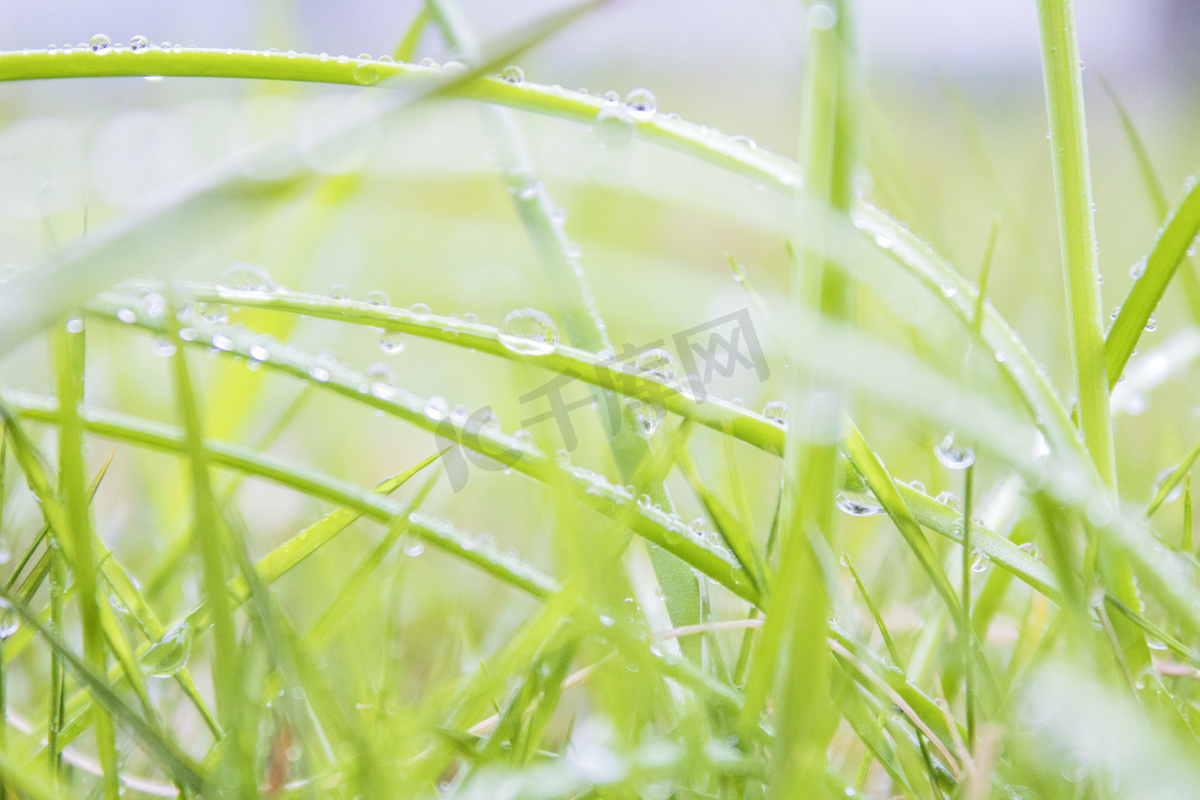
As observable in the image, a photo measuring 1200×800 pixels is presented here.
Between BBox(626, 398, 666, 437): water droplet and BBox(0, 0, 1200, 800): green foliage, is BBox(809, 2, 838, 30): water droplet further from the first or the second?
BBox(626, 398, 666, 437): water droplet

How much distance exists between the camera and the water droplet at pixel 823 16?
175 mm

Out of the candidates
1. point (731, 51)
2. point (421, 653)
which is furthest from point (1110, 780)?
point (731, 51)

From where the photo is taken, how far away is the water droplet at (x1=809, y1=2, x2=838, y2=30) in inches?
6.9

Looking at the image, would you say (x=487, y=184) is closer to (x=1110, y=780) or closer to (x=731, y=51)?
(x=731, y=51)

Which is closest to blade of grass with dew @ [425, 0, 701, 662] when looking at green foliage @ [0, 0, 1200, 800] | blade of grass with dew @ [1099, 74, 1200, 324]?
green foliage @ [0, 0, 1200, 800]

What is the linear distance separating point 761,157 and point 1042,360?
0.58 metres

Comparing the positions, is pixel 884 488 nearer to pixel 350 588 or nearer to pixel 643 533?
pixel 643 533

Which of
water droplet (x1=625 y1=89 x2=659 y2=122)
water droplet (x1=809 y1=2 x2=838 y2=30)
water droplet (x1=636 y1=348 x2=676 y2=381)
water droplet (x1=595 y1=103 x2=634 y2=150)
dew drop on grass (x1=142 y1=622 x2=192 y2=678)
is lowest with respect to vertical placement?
dew drop on grass (x1=142 y1=622 x2=192 y2=678)

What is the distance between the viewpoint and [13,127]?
47.5 inches

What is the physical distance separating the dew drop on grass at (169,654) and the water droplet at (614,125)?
24cm

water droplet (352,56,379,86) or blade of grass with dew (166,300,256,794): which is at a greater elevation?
water droplet (352,56,379,86)

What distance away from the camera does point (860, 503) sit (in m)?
0.32

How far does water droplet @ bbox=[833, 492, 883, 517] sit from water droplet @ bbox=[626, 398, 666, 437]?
8 cm

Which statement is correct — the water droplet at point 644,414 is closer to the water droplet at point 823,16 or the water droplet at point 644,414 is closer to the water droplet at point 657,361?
the water droplet at point 657,361
